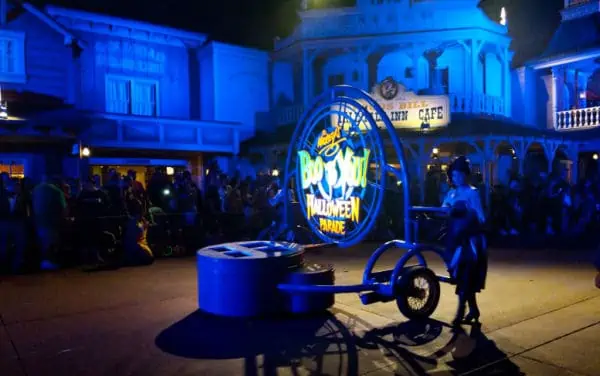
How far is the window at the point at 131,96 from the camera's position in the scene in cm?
1798

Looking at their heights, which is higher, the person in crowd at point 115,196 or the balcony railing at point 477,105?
the balcony railing at point 477,105

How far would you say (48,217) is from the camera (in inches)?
357

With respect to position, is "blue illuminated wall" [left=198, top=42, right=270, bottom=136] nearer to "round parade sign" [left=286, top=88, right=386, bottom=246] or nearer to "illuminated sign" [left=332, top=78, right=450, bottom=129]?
"illuminated sign" [left=332, top=78, right=450, bottom=129]

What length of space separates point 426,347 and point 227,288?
87.9 inches

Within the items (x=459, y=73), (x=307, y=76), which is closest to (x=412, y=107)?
(x=459, y=73)

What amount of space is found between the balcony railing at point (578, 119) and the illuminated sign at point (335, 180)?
1494 cm

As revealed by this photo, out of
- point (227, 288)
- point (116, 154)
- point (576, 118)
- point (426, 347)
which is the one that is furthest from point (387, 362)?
point (576, 118)

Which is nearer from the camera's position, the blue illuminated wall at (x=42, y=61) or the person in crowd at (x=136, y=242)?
the person in crowd at (x=136, y=242)

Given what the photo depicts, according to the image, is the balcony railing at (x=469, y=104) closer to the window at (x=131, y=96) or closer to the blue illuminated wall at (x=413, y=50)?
the blue illuminated wall at (x=413, y=50)

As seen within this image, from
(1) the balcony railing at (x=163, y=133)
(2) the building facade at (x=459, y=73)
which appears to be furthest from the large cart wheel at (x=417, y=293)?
(1) the balcony railing at (x=163, y=133)

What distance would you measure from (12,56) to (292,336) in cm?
1461

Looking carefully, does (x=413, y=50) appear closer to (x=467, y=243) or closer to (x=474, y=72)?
(x=474, y=72)

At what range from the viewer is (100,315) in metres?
6.05

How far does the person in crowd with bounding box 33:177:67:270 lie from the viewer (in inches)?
356
